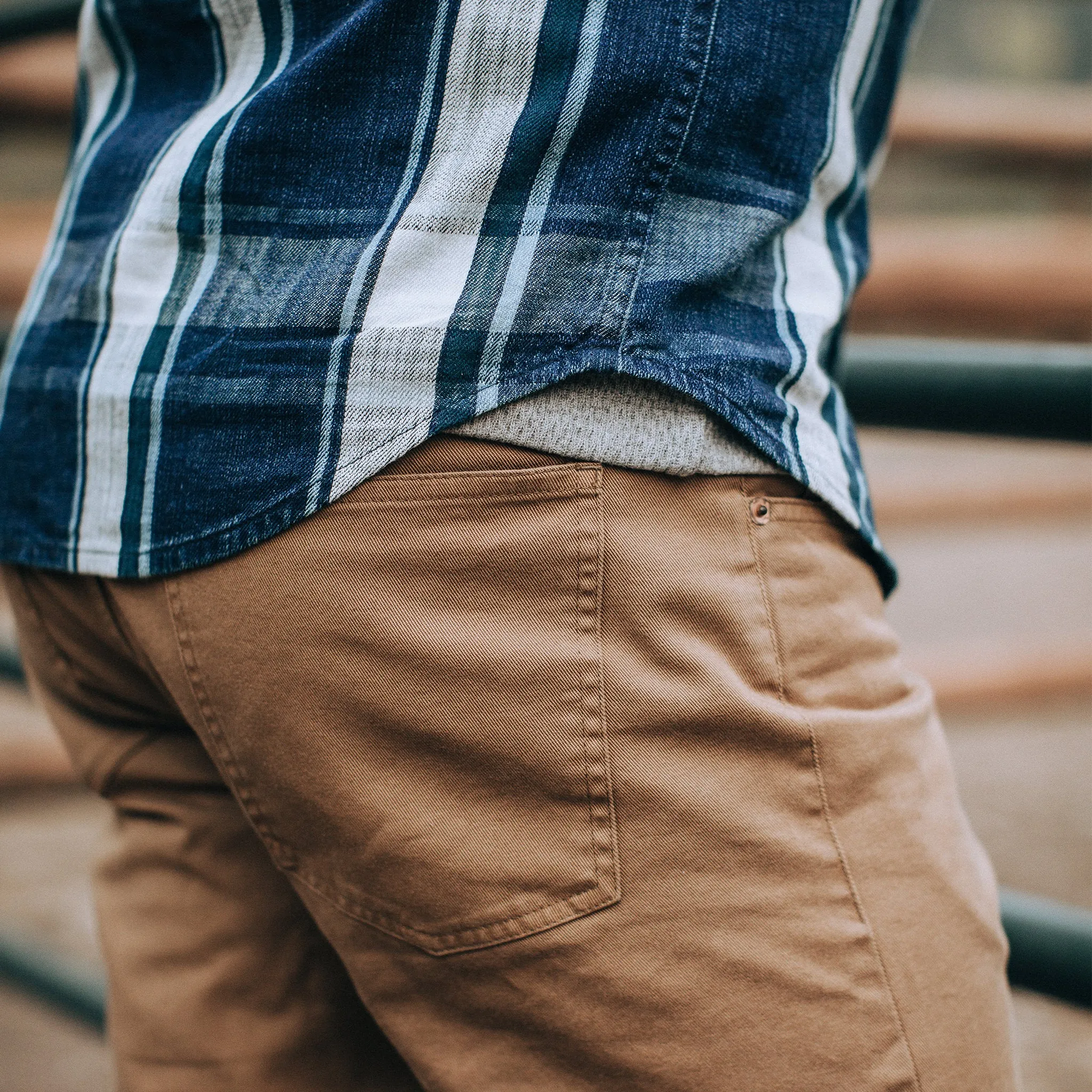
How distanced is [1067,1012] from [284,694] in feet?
4.91

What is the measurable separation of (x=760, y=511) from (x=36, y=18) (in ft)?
3.29

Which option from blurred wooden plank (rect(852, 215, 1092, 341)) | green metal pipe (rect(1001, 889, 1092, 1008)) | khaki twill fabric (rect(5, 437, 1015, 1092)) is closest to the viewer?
khaki twill fabric (rect(5, 437, 1015, 1092))

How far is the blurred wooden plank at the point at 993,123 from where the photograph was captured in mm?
3287

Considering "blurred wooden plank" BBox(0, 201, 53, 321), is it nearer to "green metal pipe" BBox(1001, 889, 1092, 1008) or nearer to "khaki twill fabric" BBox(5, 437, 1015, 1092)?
"khaki twill fabric" BBox(5, 437, 1015, 1092)

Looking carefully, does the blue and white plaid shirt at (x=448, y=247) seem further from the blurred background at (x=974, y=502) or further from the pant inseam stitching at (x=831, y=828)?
the blurred background at (x=974, y=502)

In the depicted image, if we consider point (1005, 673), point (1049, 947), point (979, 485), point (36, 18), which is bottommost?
point (1005, 673)

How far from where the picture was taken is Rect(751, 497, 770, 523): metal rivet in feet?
1.69

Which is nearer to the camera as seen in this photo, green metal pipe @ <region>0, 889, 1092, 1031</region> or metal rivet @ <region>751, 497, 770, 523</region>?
metal rivet @ <region>751, 497, 770, 523</region>

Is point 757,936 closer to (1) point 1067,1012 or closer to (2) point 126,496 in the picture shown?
(2) point 126,496

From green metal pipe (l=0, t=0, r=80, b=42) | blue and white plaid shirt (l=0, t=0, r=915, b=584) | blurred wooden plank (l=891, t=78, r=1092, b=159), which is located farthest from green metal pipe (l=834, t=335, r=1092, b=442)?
blurred wooden plank (l=891, t=78, r=1092, b=159)

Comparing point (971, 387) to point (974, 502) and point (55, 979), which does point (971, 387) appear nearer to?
point (55, 979)

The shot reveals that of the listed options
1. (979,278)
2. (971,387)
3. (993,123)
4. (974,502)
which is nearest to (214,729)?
(971,387)

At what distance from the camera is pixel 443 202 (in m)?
0.51

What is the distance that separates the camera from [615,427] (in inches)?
19.6
